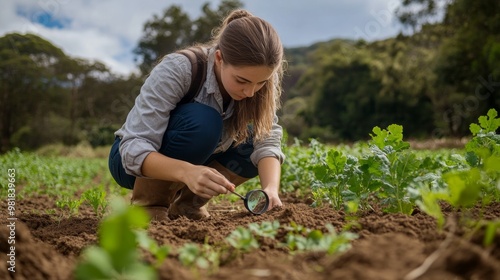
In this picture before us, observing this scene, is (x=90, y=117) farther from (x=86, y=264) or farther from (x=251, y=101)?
(x=86, y=264)

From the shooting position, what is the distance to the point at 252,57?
102 inches

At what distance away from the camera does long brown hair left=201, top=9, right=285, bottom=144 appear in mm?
2605

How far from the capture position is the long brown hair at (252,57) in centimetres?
261

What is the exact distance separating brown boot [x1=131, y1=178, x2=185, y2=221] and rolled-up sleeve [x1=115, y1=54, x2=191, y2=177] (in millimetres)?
291

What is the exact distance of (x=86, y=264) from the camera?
852mm

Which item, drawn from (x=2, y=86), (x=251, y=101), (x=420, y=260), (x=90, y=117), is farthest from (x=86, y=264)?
(x=90, y=117)

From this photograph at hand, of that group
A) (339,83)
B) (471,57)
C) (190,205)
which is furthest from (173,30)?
(190,205)

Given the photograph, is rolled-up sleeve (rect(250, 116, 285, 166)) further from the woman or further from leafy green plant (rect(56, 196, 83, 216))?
leafy green plant (rect(56, 196, 83, 216))

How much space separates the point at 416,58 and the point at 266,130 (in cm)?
2465

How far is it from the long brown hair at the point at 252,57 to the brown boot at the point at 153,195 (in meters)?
0.56

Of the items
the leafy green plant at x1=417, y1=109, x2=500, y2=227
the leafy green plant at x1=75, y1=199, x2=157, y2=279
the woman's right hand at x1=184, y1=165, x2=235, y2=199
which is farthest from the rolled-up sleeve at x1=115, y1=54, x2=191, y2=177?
the leafy green plant at x1=75, y1=199, x2=157, y2=279

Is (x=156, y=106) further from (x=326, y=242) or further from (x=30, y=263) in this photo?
(x=326, y=242)

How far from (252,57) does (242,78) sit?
0.13 meters

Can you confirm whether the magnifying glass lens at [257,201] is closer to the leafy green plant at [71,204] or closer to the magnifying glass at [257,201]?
the magnifying glass at [257,201]
